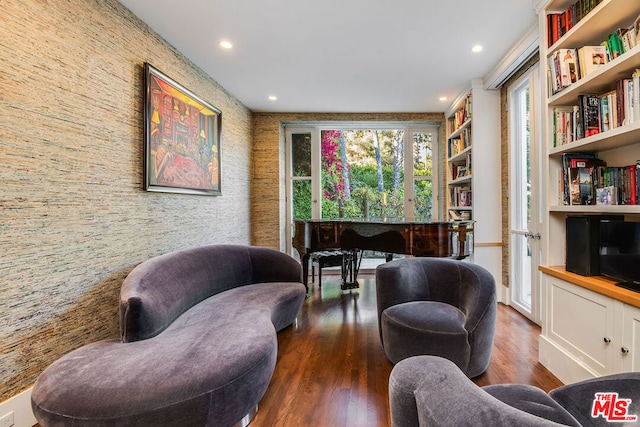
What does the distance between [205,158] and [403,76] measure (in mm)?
2450

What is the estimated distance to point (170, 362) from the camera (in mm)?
1287

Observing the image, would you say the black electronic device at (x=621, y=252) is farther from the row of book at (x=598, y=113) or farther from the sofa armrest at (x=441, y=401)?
the sofa armrest at (x=441, y=401)

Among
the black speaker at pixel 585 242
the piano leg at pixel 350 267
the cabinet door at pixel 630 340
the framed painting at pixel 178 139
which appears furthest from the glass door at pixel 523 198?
the framed painting at pixel 178 139

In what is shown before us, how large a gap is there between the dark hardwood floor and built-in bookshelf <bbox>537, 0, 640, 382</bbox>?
30cm

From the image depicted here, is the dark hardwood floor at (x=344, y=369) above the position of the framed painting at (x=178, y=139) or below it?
below

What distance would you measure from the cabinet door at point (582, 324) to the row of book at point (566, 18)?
1697 millimetres

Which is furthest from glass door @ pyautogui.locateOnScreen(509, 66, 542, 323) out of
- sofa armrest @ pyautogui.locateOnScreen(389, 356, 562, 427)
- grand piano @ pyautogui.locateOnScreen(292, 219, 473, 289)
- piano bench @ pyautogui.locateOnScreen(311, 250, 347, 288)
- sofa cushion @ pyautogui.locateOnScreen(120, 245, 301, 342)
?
sofa armrest @ pyautogui.locateOnScreen(389, 356, 562, 427)

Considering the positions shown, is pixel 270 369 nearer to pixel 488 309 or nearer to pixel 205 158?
pixel 488 309

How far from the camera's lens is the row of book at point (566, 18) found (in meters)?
1.74

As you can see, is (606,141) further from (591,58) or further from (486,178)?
(486,178)

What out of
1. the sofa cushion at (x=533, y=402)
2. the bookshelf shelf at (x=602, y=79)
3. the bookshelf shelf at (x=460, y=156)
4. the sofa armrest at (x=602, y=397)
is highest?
the bookshelf shelf at (x=460, y=156)

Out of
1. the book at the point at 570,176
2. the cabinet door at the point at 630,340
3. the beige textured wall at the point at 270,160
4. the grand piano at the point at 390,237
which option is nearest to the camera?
the cabinet door at the point at 630,340

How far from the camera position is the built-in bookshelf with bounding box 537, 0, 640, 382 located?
150 cm

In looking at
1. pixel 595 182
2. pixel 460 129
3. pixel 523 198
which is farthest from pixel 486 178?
pixel 595 182
